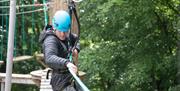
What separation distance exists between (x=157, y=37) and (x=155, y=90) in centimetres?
115

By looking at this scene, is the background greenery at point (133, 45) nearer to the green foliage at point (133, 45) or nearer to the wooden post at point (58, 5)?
the green foliage at point (133, 45)

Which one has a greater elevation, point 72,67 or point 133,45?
point 72,67

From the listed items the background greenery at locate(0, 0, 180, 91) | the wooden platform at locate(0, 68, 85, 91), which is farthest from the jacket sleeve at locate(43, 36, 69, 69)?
the background greenery at locate(0, 0, 180, 91)

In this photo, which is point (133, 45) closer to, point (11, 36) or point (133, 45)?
point (133, 45)

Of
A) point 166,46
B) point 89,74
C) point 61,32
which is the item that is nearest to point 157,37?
point 166,46

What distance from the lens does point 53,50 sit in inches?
106

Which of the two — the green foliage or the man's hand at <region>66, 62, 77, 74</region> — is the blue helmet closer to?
the man's hand at <region>66, 62, 77, 74</region>

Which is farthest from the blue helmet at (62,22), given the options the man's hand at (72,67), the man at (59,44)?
the man's hand at (72,67)

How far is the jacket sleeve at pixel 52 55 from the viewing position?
263cm

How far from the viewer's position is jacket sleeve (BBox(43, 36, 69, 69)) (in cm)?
263

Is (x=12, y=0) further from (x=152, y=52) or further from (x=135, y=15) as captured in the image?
(x=152, y=52)

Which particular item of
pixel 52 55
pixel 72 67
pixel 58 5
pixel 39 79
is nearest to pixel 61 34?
pixel 52 55

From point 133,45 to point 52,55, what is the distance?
527 cm

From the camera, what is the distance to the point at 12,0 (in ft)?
12.0
